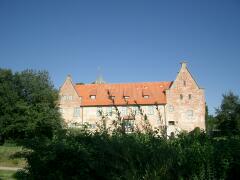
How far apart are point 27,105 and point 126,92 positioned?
17.5 metres

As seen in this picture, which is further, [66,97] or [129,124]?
[66,97]

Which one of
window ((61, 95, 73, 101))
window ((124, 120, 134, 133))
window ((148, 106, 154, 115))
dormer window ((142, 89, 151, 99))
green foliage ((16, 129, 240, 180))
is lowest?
green foliage ((16, 129, 240, 180))

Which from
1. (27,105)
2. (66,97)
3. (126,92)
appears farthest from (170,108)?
(27,105)

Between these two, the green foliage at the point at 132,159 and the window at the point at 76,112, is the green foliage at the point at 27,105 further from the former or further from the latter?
the green foliage at the point at 132,159

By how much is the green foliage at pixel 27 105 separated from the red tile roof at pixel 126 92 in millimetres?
8120

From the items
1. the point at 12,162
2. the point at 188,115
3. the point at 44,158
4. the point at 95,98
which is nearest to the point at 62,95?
the point at 95,98

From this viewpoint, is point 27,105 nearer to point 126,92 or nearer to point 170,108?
point 126,92

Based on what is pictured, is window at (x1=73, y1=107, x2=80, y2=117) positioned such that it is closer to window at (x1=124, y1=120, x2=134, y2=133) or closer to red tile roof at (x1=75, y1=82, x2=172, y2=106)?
red tile roof at (x1=75, y1=82, x2=172, y2=106)

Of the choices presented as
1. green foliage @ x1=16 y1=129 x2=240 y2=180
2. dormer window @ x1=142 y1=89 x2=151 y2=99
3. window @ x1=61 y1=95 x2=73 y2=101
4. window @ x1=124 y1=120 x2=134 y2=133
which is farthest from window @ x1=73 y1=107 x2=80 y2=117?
window @ x1=124 y1=120 x2=134 y2=133

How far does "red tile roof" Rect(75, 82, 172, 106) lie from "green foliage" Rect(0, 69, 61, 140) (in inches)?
320

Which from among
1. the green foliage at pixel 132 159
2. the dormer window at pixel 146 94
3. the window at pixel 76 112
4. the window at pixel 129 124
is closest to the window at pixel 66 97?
the window at pixel 76 112

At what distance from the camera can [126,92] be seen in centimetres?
5388

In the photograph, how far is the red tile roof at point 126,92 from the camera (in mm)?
51625

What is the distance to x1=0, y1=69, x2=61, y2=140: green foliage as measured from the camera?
42375 mm
